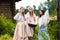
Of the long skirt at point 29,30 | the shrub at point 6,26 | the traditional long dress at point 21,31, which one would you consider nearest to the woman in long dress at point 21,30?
the traditional long dress at point 21,31

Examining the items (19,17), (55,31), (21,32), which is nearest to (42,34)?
(21,32)

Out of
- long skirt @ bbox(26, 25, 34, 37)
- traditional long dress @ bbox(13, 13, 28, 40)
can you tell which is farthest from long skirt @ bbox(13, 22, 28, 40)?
long skirt @ bbox(26, 25, 34, 37)

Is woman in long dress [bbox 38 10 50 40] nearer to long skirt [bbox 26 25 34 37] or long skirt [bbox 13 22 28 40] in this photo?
long skirt [bbox 26 25 34 37]

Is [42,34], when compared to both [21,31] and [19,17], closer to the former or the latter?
[21,31]

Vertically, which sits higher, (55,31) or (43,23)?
(43,23)

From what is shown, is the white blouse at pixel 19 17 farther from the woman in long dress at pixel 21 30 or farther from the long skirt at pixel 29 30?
the long skirt at pixel 29 30

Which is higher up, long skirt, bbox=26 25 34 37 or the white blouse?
the white blouse

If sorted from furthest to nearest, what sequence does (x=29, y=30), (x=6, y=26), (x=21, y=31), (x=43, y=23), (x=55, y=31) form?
(x=6, y=26) < (x=55, y=31) < (x=21, y=31) < (x=29, y=30) < (x=43, y=23)

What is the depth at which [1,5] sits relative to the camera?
51.4ft

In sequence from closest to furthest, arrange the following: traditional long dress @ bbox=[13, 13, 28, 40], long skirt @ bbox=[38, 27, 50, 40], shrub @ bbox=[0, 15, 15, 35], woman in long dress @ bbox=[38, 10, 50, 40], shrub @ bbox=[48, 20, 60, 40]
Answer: woman in long dress @ bbox=[38, 10, 50, 40] < long skirt @ bbox=[38, 27, 50, 40] < traditional long dress @ bbox=[13, 13, 28, 40] < shrub @ bbox=[48, 20, 60, 40] < shrub @ bbox=[0, 15, 15, 35]

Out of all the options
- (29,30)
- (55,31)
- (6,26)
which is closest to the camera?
(29,30)

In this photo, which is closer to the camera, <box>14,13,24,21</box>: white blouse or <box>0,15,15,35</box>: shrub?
<box>14,13,24,21</box>: white blouse

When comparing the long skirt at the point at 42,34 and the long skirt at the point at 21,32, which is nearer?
the long skirt at the point at 42,34

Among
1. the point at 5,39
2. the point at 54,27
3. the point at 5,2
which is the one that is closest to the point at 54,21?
the point at 54,27
